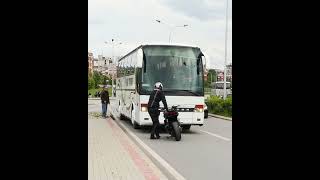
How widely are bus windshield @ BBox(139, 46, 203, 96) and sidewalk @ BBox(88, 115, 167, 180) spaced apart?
2.93 meters

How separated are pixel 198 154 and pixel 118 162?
106 inches

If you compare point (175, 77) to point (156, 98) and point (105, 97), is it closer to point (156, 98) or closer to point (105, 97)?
point (156, 98)

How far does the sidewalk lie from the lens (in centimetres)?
823

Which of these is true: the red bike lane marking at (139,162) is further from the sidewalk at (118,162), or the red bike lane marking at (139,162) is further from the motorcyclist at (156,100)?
the motorcyclist at (156,100)

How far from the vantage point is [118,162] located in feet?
31.9

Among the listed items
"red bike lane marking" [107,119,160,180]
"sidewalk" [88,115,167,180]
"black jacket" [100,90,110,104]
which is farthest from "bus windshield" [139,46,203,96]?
"black jacket" [100,90,110,104]

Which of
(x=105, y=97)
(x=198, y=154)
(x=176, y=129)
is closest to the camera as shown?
(x=198, y=154)

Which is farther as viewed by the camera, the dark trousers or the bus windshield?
the bus windshield

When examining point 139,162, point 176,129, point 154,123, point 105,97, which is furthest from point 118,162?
point 105,97

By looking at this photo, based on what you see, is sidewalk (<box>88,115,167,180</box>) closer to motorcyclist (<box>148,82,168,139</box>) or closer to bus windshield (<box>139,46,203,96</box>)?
motorcyclist (<box>148,82,168,139</box>)
